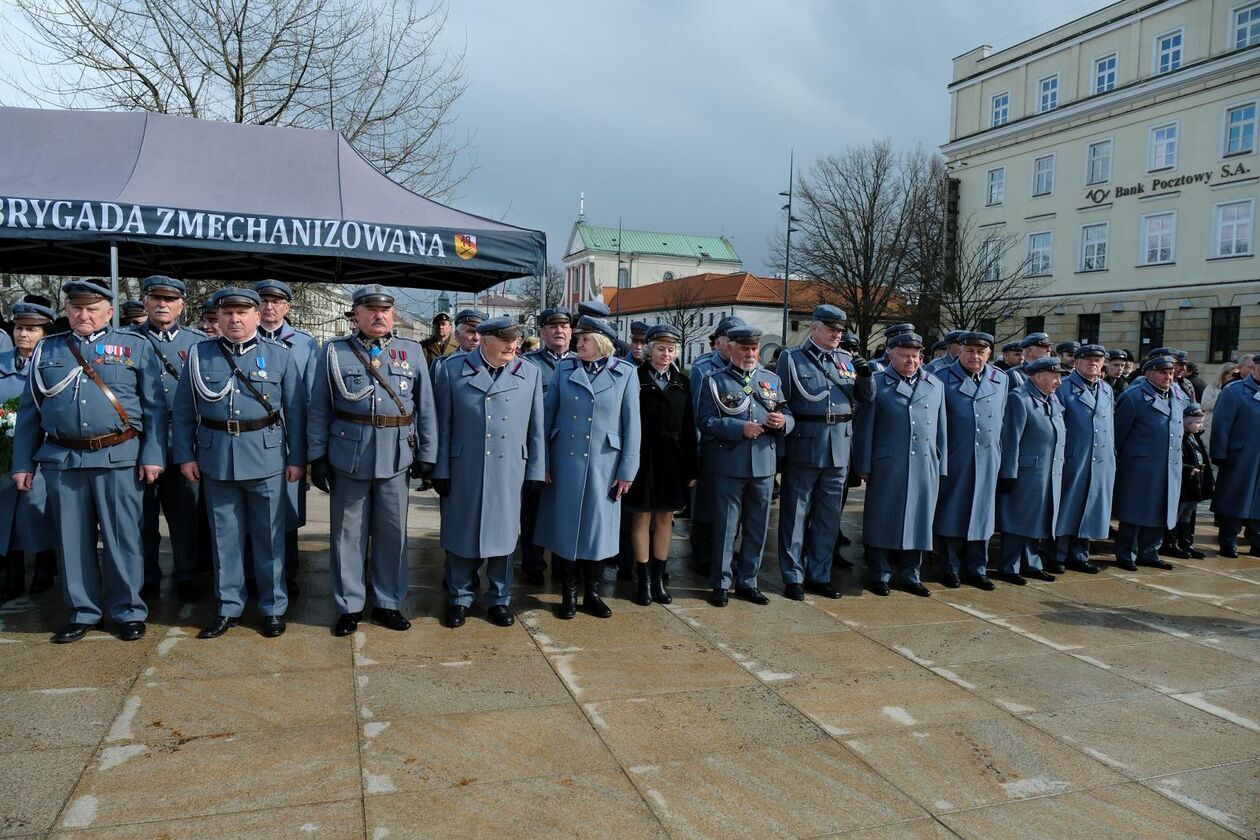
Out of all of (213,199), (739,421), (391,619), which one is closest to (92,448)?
(391,619)

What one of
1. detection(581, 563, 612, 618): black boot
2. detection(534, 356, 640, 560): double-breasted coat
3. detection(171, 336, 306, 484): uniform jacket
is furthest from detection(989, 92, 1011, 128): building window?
detection(171, 336, 306, 484): uniform jacket

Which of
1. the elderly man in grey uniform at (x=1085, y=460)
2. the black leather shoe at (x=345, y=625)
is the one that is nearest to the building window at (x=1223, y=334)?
the elderly man in grey uniform at (x=1085, y=460)

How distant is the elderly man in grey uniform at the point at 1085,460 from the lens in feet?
24.0

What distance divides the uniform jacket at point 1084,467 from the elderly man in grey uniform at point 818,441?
7.37 feet

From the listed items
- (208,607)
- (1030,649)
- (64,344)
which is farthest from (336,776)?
(1030,649)

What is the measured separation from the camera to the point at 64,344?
485 centimetres

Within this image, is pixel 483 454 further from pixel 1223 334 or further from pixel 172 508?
pixel 1223 334

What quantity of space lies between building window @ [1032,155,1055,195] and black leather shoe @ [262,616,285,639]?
122ft

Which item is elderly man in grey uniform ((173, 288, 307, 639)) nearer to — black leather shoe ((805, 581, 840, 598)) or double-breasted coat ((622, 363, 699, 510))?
double-breasted coat ((622, 363, 699, 510))

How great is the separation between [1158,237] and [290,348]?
34.2 m

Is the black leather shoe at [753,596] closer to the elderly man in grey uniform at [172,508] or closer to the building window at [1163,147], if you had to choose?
the elderly man in grey uniform at [172,508]

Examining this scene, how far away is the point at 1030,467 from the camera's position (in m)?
6.95

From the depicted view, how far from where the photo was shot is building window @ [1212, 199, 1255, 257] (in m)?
28.7

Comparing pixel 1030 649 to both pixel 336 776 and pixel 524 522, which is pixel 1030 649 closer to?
pixel 524 522
